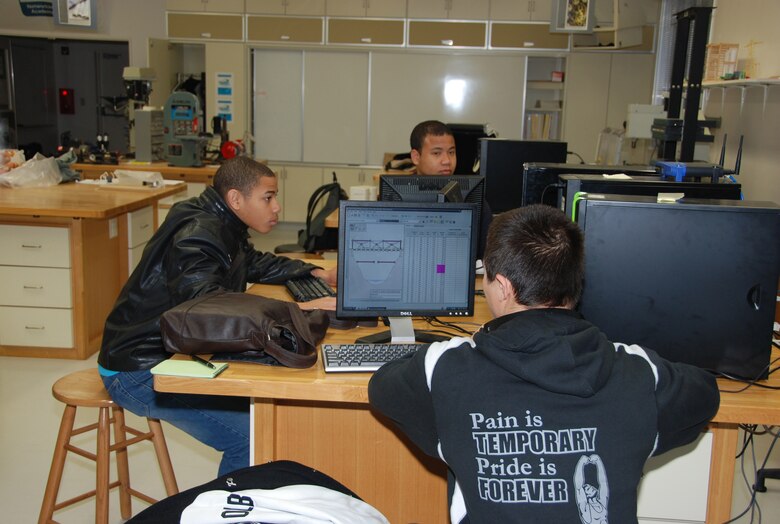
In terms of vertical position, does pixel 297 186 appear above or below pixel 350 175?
below

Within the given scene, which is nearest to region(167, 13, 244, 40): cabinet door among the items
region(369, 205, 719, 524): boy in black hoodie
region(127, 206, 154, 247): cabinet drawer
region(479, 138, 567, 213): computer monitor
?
region(127, 206, 154, 247): cabinet drawer

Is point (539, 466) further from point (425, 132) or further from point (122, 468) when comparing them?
point (425, 132)

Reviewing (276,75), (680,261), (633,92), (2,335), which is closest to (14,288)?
(2,335)

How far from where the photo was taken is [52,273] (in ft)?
13.0

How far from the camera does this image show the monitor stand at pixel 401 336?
6.62ft

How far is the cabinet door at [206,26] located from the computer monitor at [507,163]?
477 centimetres

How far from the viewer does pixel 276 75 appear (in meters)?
8.05

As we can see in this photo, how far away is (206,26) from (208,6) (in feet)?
0.64

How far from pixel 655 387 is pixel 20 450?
8.61 feet

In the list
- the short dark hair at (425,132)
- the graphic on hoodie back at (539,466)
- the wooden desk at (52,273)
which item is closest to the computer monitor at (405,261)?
the graphic on hoodie back at (539,466)

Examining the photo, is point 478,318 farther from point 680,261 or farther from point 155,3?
point 155,3

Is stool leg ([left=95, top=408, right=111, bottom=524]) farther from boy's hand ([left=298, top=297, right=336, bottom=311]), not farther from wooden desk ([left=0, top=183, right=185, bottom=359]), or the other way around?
wooden desk ([left=0, top=183, right=185, bottom=359])

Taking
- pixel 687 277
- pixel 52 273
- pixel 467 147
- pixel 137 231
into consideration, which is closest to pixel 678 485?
pixel 687 277

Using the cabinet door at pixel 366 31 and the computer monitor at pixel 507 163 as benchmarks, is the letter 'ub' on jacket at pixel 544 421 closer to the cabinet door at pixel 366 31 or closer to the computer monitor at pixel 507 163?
the computer monitor at pixel 507 163
